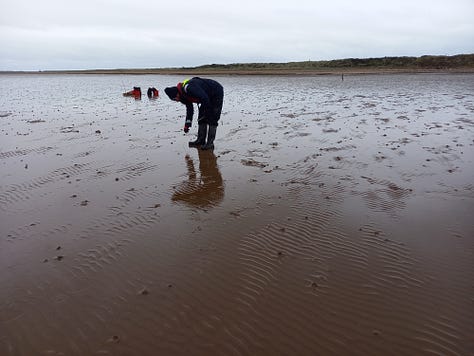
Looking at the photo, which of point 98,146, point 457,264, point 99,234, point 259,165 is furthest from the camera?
point 98,146

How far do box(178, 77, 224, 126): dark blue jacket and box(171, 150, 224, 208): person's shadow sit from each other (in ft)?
5.20

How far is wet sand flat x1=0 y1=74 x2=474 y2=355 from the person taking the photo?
343 cm

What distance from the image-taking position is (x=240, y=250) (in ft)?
16.1

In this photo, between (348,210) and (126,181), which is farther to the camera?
(126,181)

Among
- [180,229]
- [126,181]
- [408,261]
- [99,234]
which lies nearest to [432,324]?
[408,261]

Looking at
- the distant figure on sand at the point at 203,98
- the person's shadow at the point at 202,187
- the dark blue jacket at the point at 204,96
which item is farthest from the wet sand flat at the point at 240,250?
the dark blue jacket at the point at 204,96

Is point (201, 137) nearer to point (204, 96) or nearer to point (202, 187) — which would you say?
point (204, 96)

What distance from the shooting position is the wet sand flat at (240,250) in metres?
3.43

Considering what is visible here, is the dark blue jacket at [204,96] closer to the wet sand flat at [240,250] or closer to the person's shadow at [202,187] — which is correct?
the wet sand flat at [240,250]

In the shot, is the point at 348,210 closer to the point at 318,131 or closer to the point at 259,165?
the point at 259,165

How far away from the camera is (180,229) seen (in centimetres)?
553

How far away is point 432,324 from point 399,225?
88.0 inches

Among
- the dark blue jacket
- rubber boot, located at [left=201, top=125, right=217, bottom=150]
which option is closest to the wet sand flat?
rubber boot, located at [left=201, top=125, right=217, bottom=150]

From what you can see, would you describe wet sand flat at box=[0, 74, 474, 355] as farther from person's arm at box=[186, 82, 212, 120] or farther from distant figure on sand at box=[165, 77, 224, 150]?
person's arm at box=[186, 82, 212, 120]
